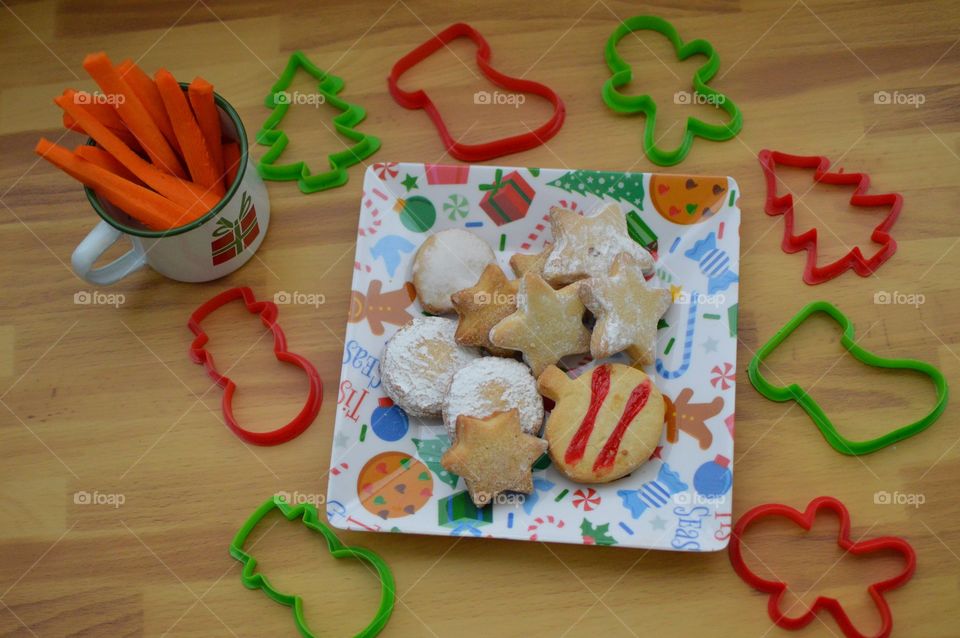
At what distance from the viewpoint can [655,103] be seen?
4.95 ft

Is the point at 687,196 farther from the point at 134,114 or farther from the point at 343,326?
the point at 134,114

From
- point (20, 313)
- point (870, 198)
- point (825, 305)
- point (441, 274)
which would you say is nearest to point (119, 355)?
point (20, 313)

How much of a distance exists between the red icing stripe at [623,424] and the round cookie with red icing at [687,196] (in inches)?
10.1

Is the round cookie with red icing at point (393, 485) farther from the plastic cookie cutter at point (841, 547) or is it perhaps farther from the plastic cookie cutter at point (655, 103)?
the plastic cookie cutter at point (655, 103)

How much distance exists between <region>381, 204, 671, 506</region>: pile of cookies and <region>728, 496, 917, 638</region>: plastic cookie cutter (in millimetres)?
174

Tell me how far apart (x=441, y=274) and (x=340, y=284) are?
0.57ft

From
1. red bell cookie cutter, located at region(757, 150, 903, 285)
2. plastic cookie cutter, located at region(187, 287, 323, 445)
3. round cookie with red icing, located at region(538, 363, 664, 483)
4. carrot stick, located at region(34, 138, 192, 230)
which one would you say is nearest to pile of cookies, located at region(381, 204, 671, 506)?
round cookie with red icing, located at region(538, 363, 664, 483)

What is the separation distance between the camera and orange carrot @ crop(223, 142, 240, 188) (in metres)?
1.39

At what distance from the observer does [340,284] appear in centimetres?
144

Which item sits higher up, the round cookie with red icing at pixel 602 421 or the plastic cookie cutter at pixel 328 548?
the round cookie with red icing at pixel 602 421

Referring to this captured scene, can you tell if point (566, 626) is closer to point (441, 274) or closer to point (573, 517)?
point (573, 517)

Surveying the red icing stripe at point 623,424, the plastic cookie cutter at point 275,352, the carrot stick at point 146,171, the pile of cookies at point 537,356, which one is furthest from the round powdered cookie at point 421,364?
the carrot stick at point 146,171

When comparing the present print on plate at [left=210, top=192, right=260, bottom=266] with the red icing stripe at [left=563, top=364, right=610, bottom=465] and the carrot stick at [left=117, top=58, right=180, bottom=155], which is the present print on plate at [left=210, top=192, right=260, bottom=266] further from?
the red icing stripe at [left=563, top=364, right=610, bottom=465]

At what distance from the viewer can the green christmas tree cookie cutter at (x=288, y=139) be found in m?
1.49
